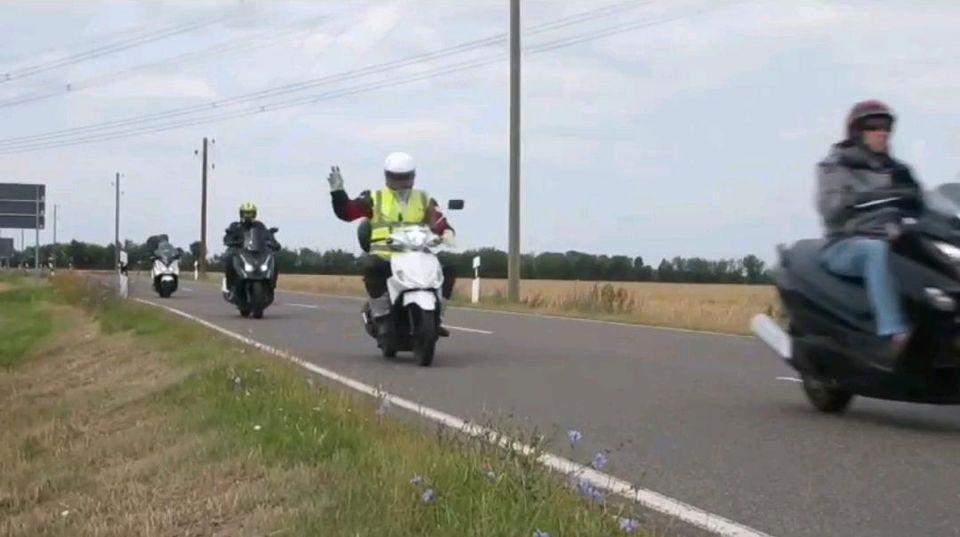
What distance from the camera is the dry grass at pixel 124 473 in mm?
6582

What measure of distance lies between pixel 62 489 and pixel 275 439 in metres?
1.19

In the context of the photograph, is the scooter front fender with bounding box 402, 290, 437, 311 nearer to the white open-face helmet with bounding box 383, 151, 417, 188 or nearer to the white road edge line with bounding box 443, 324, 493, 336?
the white open-face helmet with bounding box 383, 151, 417, 188

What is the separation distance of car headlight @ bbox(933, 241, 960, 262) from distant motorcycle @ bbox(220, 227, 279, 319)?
16.1 meters

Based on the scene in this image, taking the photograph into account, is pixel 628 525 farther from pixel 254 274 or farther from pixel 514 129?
pixel 514 129

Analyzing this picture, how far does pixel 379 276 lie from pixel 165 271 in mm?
22841

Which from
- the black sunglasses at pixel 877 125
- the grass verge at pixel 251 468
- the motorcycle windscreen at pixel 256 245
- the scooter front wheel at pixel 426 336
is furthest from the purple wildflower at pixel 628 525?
the motorcycle windscreen at pixel 256 245

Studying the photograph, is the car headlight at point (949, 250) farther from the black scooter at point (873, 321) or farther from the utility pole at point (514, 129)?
the utility pole at point (514, 129)

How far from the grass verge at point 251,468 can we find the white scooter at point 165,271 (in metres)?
22.8

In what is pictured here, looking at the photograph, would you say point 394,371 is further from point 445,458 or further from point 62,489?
point 445,458

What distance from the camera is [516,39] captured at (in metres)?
35.2

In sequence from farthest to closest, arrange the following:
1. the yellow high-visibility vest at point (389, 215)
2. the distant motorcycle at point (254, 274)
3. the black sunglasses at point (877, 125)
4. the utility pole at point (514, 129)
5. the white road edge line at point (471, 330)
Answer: the utility pole at point (514, 129), the distant motorcycle at point (254, 274), the white road edge line at point (471, 330), the yellow high-visibility vest at point (389, 215), the black sunglasses at point (877, 125)

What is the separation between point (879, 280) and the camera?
8805 mm

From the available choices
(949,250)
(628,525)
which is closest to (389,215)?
(949,250)

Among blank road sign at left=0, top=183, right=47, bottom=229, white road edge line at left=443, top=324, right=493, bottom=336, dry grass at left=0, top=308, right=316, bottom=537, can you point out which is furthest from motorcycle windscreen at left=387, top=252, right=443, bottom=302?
blank road sign at left=0, top=183, right=47, bottom=229
